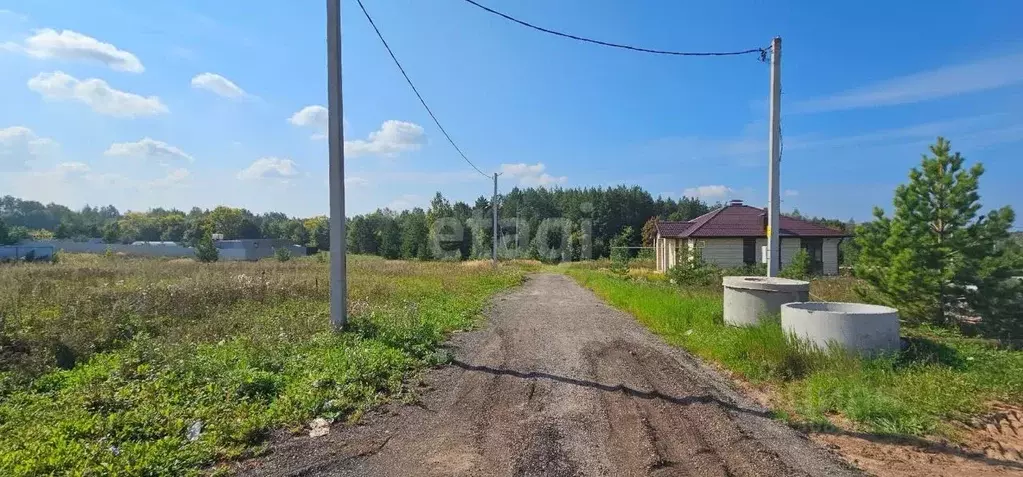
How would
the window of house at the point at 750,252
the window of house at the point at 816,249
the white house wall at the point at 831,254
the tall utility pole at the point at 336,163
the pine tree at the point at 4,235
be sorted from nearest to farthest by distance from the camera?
1. the tall utility pole at the point at 336,163
2. the window of house at the point at 816,249
3. the white house wall at the point at 831,254
4. the window of house at the point at 750,252
5. the pine tree at the point at 4,235

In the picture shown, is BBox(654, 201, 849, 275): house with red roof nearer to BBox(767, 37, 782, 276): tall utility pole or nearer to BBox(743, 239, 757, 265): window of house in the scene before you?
BBox(743, 239, 757, 265): window of house

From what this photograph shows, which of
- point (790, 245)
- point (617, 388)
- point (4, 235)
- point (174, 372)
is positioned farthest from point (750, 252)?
point (4, 235)

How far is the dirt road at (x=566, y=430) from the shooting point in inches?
149

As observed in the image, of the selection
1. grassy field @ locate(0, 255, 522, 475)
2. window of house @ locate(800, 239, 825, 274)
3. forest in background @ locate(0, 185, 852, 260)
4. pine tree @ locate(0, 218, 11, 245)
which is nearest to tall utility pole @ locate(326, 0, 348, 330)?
grassy field @ locate(0, 255, 522, 475)

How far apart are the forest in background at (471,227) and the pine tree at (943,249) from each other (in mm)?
41436

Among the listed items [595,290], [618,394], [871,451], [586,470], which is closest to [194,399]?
[586,470]

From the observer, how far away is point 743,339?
714cm

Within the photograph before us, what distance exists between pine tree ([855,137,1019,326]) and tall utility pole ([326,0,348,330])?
9.36 metres

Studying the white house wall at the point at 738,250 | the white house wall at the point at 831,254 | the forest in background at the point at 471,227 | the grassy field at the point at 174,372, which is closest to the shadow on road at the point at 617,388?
the grassy field at the point at 174,372

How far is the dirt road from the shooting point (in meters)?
3.79

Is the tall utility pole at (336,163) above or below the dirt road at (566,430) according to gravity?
above

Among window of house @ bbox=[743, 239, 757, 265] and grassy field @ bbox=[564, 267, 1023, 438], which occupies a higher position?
window of house @ bbox=[743, 239, 757, 265]

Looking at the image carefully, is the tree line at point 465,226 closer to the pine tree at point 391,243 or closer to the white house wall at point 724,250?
the pine tree at point 391,243

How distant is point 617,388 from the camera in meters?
5.82
